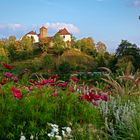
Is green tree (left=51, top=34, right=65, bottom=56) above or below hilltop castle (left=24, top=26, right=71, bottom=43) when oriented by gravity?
below

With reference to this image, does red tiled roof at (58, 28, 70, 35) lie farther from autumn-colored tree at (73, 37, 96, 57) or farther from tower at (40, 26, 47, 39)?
autumn-colored tree at (73, 37, 96, 57)

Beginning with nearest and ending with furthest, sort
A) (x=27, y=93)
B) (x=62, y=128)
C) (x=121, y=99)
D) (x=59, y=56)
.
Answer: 1. (x=62, y=128)
2. (x=27, y=93)
3. (x=121, y=99)
4. (x=59, y=56)

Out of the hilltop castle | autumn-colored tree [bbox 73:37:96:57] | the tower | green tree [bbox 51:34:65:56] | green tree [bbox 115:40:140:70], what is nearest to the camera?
green tree [bbox 115:40:140:70]

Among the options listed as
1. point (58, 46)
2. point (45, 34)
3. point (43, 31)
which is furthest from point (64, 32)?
point (58, 46)

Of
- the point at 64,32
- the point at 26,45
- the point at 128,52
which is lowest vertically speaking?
the point at 128,52

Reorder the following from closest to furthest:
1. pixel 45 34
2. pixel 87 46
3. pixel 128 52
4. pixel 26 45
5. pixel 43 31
Result: pixel 128 52 < pixel 87 46 < pixel 26 45 < pixel 43 31 < pixel 45 34

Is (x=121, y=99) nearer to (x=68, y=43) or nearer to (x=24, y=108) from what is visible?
(x=24, y=108)

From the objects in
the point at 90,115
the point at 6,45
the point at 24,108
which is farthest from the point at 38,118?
the point at 6,45

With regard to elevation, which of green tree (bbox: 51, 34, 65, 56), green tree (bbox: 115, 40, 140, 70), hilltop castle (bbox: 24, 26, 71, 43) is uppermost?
A: hilltop castle (bbox: 24, 26, 71, 43)

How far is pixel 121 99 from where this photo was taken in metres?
8.09

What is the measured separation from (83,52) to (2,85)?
92754 mm

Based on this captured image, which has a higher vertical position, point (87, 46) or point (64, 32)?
point (64, 32)

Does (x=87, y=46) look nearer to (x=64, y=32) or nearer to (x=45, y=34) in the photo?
(x=64, y=32)

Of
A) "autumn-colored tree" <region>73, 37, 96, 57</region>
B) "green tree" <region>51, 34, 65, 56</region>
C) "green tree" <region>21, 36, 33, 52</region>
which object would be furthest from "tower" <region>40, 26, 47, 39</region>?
"green tree" <region>51, 34, 65, 56</region>
